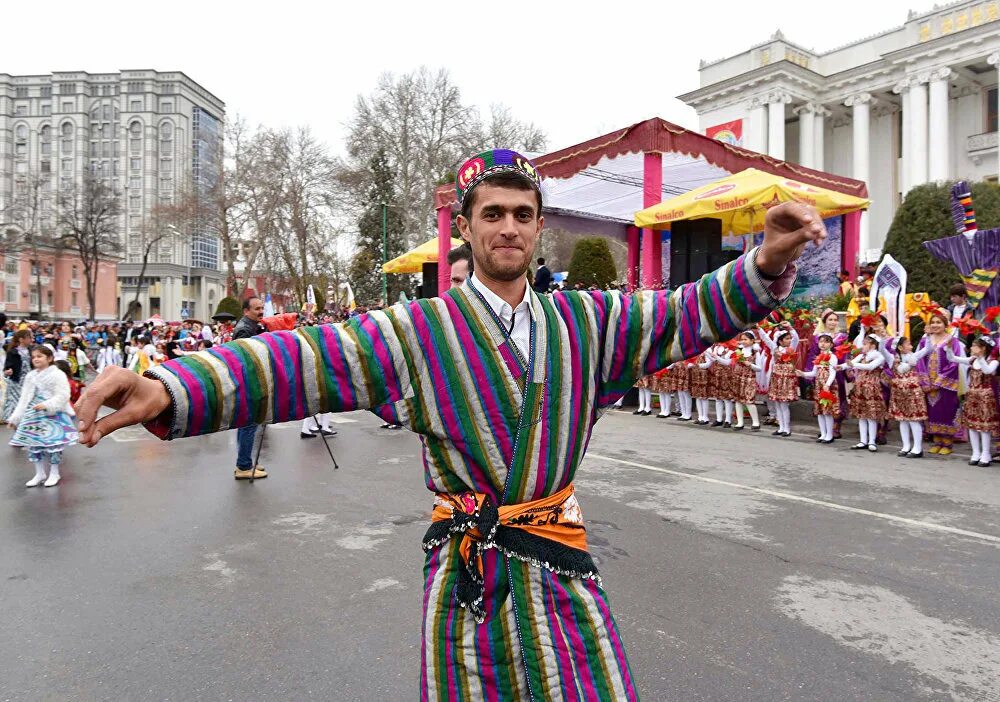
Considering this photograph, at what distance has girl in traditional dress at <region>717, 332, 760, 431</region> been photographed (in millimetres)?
11391

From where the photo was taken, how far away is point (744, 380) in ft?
37.8

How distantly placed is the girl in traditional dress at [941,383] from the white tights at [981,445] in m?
0.47

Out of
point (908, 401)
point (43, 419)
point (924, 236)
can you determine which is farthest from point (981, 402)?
point (43, 419)

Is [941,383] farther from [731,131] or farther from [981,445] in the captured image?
[731,131]

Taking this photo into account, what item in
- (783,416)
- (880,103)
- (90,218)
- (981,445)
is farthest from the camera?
(90,218)

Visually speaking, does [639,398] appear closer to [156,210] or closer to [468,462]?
[468,462]

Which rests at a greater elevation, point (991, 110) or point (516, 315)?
point (991, 110)

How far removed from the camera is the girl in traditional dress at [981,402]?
8.55 meters

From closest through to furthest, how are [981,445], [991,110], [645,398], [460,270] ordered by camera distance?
1. [460,270]
2. [981,445]
3. [645,398]
4. [991,110]

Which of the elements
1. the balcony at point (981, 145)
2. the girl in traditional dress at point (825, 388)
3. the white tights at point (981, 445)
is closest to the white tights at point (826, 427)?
the girl in traditional dress at point (825, 388)

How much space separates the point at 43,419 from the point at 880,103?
144 ft

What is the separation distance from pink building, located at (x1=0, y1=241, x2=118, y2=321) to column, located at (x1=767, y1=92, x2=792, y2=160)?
55.1 metres

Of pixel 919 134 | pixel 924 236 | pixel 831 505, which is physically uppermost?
pixel 919 134

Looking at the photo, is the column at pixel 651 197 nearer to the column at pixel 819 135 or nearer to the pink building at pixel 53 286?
the column at pixel 819 135
